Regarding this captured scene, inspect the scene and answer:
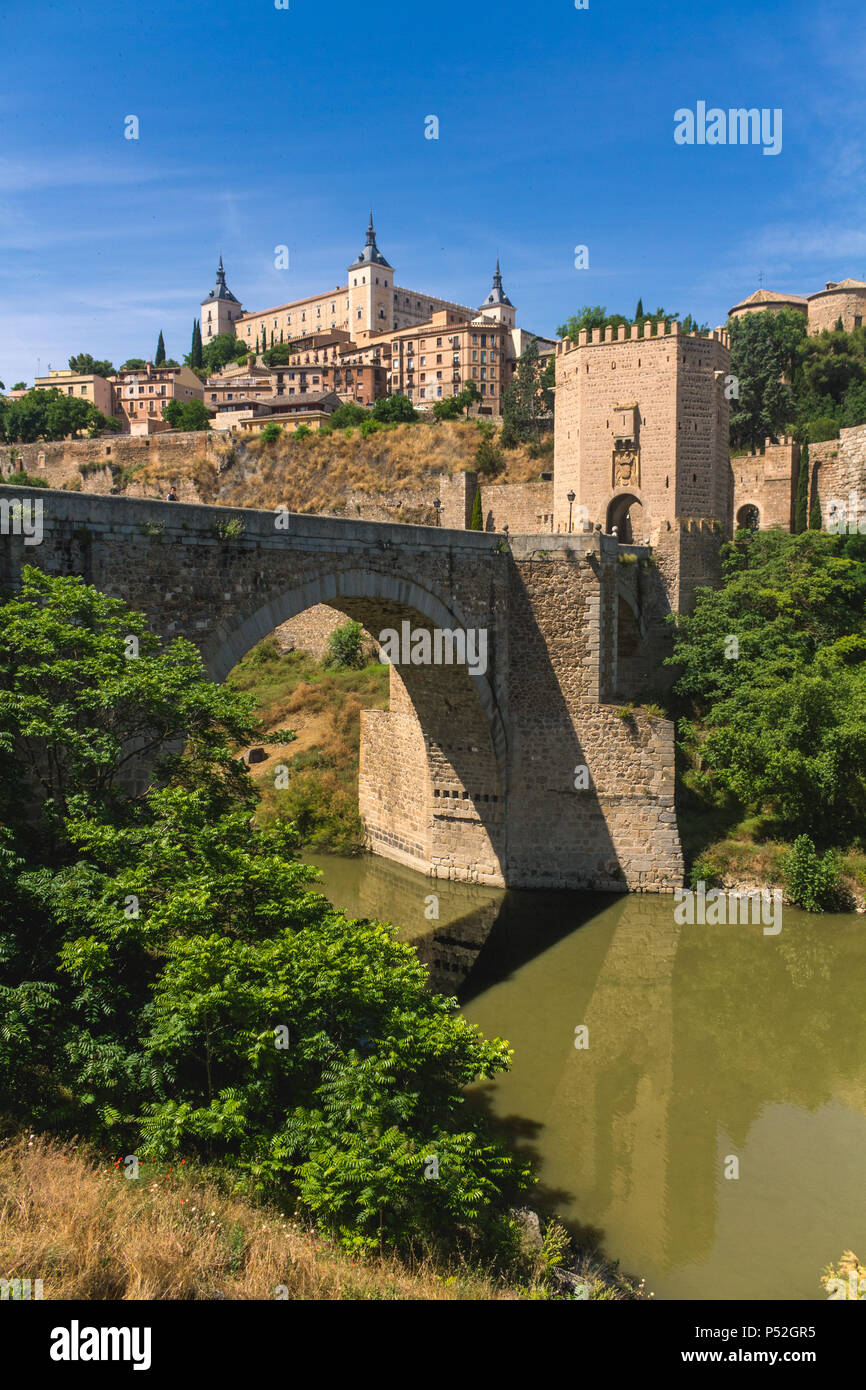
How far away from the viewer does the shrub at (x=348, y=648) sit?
2984cm

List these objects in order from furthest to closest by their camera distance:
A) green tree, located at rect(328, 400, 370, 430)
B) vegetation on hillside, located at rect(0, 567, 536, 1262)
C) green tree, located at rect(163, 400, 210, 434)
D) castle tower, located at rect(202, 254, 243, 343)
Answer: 1. castle tower, located at rect(202, 254, 243, 343)
2. green tree, located at rect(163, 400, 210, 434)
3. green tree, located at rect(328, 400, 370, 430)
4. vegetation on hillside, located at rect(0, 567, 536, 1262)

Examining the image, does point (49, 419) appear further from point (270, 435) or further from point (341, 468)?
point (341, 468)

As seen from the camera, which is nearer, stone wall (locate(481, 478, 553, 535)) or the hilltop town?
the hilltop town

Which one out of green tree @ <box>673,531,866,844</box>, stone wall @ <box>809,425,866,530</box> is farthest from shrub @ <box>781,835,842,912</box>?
stone wall @ <box>809,425,866,530</box>

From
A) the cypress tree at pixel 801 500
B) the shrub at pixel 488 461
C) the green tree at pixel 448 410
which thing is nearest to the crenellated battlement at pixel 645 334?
the cypress tree at pixel 801 500

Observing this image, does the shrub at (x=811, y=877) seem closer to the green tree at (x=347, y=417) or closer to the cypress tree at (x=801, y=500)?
the cypress tree at (x=801, y=500)

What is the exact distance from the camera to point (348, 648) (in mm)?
29953

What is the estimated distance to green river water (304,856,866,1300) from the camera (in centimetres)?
905

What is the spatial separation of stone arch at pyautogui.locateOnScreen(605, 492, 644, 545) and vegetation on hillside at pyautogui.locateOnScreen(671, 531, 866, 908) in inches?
142

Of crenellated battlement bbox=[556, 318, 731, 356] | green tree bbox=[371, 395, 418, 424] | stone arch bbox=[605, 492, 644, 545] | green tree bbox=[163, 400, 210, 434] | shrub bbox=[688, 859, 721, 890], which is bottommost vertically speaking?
shrub bbox=[688, 859, 721, 890]

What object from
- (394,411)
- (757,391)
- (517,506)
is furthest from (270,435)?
(757,391)

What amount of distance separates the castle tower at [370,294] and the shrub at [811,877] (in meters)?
85.4

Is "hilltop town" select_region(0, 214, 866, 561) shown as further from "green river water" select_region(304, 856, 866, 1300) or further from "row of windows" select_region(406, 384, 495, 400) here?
"green river water" select_region(304, 856, 866, 1300)

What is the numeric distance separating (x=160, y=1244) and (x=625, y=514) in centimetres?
2569
